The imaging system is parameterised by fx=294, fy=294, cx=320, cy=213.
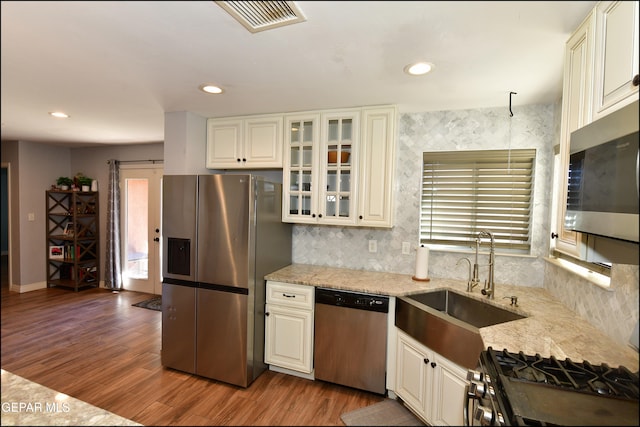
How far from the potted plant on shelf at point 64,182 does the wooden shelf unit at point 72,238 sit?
0.01 metres

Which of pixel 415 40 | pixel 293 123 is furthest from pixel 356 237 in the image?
pixel 415 40

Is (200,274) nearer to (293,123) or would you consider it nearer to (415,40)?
(293,123)

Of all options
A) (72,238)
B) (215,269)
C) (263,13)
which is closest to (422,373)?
(215,269)

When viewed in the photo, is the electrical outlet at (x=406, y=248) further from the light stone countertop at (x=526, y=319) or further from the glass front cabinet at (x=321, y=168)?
the glass front cabinet at (x=321, y=168)

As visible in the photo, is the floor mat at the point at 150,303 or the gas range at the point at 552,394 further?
the floor mat at the point at 150,303

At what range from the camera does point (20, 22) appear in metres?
0.57

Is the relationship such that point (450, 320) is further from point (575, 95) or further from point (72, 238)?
point (72, 238)

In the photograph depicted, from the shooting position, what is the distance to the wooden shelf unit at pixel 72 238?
0.68 metres

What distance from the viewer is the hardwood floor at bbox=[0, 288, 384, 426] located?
1.92 ft

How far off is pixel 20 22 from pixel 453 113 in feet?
7.93

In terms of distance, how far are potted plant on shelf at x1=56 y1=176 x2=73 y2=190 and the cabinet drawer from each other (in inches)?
65.4

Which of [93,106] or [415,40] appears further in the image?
[415,40]

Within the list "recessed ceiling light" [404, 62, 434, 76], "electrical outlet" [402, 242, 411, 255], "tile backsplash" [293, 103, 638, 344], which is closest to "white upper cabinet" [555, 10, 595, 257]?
"recessed ceiling light" [404, 62, 434, 76]

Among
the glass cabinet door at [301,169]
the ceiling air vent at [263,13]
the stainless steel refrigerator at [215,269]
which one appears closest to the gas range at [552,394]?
the ceiling air vent at [263,13]
